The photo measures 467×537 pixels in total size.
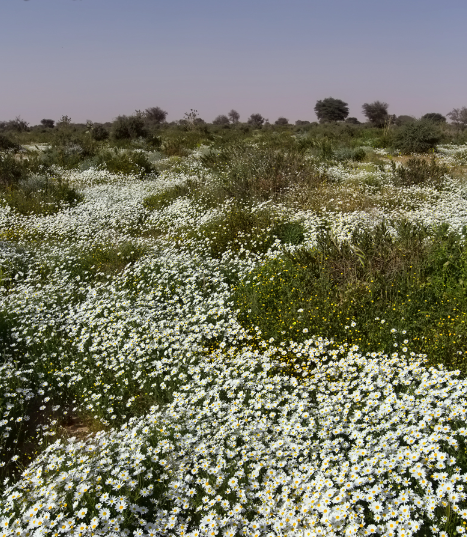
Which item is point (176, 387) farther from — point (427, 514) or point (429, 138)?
point (429, 138)

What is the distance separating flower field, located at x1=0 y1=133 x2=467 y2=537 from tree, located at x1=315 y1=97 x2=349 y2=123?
191 feet

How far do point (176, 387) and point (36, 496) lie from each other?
6.62 feet

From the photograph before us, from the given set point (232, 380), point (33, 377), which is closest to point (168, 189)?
point (33, 377)

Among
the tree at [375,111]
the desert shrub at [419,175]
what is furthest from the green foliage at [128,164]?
the tree at [375,111]

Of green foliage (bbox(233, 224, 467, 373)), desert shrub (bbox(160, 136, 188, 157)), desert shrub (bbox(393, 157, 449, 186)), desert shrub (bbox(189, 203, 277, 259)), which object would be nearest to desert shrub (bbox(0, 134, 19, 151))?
desert shrub (bbox(160, 136, 188, 157))

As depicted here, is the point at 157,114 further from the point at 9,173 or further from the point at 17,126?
the point at 9,173

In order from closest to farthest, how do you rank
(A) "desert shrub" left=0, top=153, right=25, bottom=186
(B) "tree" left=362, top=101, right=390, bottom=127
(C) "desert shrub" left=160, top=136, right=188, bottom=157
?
(A) "desert shrub" left=0, top=153, right=25, bottom=186 → (C) "desert shrub" left=160, top=136, right=188, bottom=157 → (B) "tree" left=362, top=101, right=390, bottom=127

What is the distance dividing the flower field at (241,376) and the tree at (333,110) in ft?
191

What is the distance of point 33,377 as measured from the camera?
548 cm

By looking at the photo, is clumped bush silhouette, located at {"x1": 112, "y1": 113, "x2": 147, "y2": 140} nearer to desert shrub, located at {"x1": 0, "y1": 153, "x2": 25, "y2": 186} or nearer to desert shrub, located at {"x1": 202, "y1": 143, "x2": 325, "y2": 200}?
desert shrub, located at {"x1": 0, "y1": 153, "x2": 25, "y2": 186}

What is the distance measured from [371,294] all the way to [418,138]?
19526 mm

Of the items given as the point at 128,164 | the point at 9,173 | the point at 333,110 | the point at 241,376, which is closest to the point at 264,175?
the point at 241,376

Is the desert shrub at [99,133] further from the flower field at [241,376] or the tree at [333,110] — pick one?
the tree at [333,110]

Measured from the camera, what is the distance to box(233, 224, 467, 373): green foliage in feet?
16.9
